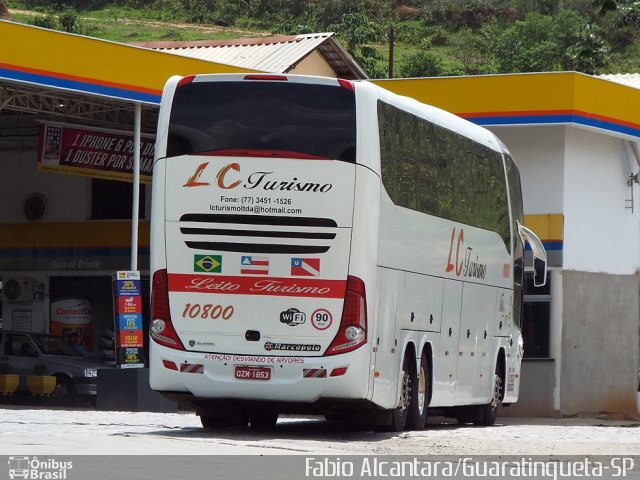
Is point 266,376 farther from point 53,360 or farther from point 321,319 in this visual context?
point 53,360

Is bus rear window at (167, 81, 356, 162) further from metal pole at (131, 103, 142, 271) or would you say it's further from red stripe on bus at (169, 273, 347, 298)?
metal pole at (131, 103, 142, 271)

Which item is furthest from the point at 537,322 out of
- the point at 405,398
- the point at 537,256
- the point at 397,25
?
the point at 397,25

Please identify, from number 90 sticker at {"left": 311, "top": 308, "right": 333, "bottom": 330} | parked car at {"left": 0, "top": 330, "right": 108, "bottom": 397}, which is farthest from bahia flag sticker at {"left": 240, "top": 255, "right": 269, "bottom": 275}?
parked car at {"left": 0, "top": 330, "right": 108, "bottom": 397}

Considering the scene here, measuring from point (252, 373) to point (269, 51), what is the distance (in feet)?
103

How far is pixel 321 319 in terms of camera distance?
54.1 ft

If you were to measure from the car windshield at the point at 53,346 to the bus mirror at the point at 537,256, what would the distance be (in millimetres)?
11137

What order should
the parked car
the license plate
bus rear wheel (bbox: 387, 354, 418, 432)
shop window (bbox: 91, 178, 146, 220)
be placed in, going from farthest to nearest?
shop window (bbox: 91, 178, 146, 220) → the parked car → bus rear wheel (bbox: 387, 354, 418, 432) → the license plate

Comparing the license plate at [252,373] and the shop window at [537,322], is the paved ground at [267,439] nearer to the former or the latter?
the license plate at [252,373]

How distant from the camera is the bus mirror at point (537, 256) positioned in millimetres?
24016

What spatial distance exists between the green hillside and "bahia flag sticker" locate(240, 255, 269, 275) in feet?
238

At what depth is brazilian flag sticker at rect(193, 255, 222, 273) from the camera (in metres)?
16.6

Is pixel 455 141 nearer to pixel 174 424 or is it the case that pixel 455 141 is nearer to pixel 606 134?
pixel 174 424

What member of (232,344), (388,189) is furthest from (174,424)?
(388,189)

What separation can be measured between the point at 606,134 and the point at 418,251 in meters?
11.7
